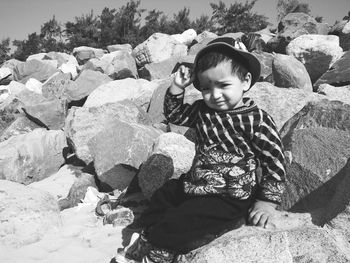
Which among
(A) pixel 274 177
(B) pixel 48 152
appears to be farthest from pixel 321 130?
(B) pixel 48 152

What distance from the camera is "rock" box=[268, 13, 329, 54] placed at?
11.5m

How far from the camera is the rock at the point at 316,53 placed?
24.6ft

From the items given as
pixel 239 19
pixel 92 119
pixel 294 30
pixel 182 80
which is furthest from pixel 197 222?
pixel 239 19

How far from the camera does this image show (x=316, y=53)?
758 cm

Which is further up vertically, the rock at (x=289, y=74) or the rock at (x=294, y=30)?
the rock at (x=289, y=74)

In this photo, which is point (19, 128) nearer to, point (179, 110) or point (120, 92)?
point (120, 92)

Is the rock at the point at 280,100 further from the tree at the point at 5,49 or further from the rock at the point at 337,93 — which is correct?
the tree at the point at 5,49

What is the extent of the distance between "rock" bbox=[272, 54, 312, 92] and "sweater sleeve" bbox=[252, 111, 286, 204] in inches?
157

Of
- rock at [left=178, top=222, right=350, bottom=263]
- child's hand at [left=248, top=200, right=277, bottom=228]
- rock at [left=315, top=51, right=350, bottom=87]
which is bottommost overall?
rock at [left=315, top=51, right=350, bottom=87]

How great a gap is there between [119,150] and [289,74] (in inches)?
128

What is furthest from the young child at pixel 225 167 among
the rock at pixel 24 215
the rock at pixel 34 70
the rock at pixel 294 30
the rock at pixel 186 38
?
the rock at pixel 186 38

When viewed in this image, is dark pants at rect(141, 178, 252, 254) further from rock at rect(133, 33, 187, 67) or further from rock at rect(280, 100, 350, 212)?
rock at rect(133, 33, 187, 67)

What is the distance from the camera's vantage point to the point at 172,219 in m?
2.13

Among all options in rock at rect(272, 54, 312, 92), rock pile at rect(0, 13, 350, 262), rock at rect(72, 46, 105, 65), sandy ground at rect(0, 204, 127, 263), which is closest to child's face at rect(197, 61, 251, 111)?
rock pile at rect(0, 13, 350, 262)
